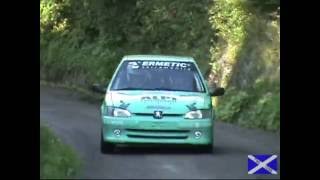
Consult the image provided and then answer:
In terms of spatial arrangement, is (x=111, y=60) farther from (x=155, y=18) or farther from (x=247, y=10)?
(x=247, y=10)

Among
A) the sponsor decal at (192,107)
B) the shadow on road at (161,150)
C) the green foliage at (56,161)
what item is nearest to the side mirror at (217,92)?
the sponsor decal at (192,107)

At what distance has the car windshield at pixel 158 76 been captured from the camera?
369cm

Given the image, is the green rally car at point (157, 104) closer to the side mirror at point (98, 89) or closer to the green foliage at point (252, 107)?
the side mirror at point (98, 89)

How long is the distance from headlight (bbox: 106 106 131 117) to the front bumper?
28 millimetres

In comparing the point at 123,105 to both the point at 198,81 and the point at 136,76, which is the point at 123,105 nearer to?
the point at 136,76

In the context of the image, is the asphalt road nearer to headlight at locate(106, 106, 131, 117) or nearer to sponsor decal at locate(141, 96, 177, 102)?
headlight at locate(106, 106, 131, 117)

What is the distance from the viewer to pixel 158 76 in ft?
12.3

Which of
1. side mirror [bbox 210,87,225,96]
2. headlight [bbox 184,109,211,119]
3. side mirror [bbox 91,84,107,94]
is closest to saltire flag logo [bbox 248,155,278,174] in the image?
side mirror [bbox 210,87,225,96]

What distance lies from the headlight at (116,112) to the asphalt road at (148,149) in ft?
0.60

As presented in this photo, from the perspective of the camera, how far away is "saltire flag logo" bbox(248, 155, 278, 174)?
9.86 feet

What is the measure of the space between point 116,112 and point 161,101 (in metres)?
0.24

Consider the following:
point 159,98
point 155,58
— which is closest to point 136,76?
point 159,98

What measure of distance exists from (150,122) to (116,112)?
186mm
